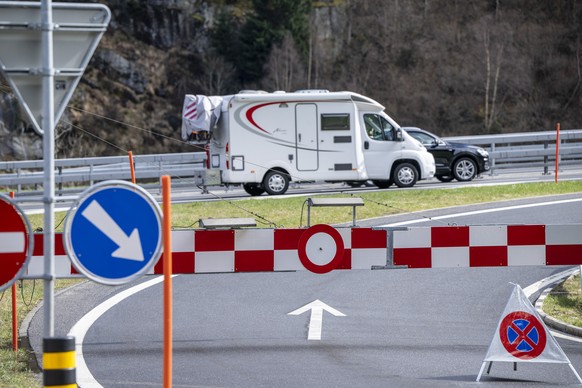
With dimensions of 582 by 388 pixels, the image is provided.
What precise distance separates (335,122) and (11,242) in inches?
864

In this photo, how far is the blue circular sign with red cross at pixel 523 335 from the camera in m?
9.72

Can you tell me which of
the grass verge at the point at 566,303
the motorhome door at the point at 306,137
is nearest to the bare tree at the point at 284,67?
the motorhome door at the point at 306,137

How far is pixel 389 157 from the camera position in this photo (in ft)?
94.0

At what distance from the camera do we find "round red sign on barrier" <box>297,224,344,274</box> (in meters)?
10.4

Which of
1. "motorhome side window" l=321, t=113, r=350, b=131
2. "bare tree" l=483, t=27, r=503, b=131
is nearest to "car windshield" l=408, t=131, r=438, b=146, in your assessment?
"motorhome side window" l=321, t=113, r=350, b=131

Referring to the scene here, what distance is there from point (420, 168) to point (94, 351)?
18622 mm

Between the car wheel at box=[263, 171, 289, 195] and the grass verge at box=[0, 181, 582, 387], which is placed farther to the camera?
the car wheel at box=[263, 171, 289, 195]

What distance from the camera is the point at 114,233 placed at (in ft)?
20.5

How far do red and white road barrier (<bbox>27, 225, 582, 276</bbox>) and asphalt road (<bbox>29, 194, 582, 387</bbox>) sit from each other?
0.94 meters

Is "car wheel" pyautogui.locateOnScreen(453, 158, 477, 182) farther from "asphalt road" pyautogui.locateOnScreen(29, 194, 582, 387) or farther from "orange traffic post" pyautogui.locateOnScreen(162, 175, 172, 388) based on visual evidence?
"orange traffic post" pyautogui.locateOnScreen(162, 175, 172, 388)

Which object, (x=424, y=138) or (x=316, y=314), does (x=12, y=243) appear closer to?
(x=316, y=314)

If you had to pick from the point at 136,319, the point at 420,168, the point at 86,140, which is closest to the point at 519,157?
the point at 420,168

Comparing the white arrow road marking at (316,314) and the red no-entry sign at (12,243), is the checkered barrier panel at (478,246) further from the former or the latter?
the red no-entry sign at (12,243)

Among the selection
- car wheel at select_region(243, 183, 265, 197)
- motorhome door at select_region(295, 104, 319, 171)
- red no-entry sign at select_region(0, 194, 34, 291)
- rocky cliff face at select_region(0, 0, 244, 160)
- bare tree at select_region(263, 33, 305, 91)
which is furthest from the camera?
bare tree at select_region(263, 33, 305, 91)
